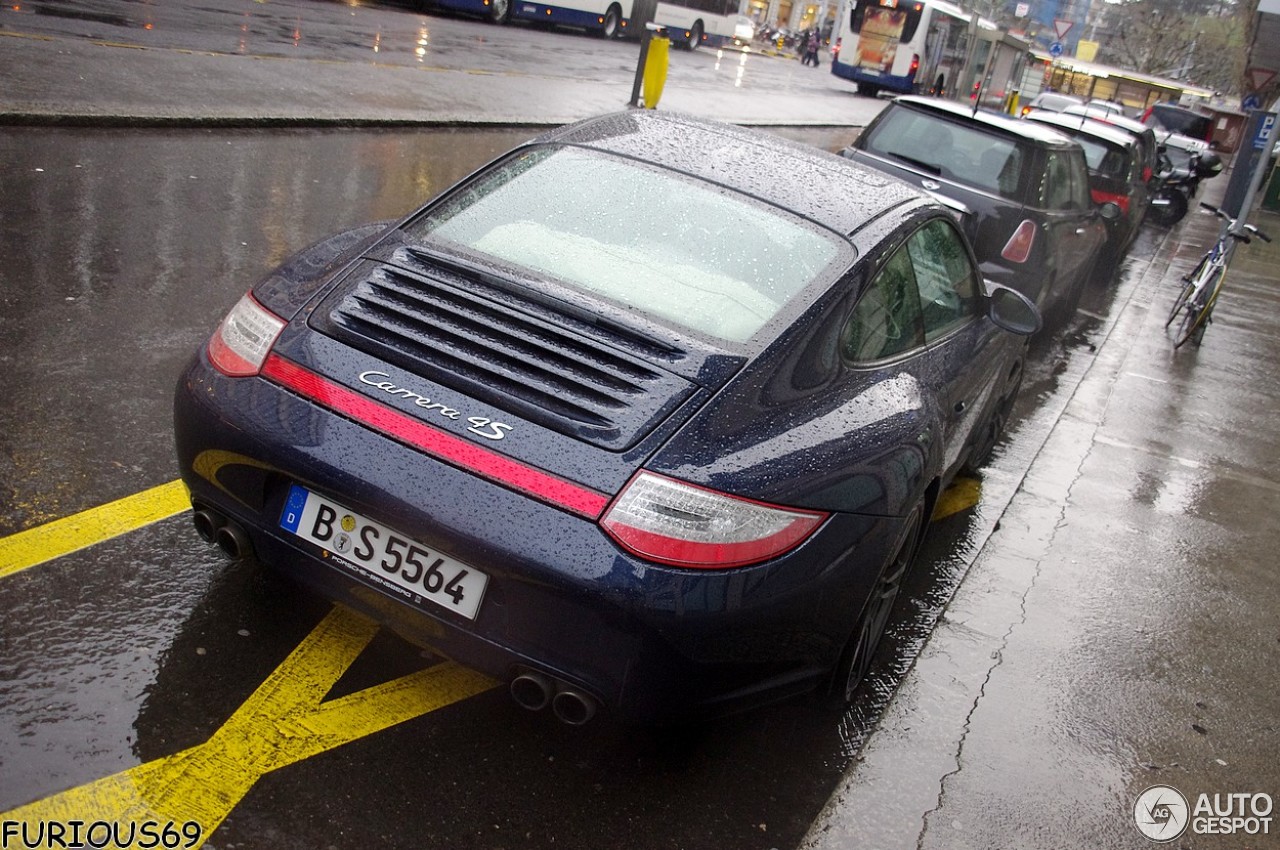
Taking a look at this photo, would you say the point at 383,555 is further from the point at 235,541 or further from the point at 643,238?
the point at 643,238

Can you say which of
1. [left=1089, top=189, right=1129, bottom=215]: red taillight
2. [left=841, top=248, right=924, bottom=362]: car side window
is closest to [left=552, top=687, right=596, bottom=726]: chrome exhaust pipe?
[left=841, top=248, right=924, bottom=362]: car side window

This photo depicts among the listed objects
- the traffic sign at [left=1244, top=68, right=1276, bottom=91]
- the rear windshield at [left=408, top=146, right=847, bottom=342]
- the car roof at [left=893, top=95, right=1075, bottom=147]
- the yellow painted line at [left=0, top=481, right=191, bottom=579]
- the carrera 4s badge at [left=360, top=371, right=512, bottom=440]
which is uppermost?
the traffic sign at [left=1244, top=68, right=1276, bottom=91]

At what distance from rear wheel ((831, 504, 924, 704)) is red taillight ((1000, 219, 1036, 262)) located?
4758 millimetres

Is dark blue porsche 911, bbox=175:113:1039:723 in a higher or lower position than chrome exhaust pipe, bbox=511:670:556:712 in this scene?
higher

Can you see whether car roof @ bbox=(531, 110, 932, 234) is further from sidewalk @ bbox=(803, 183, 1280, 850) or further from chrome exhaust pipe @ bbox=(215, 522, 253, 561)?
chrome exhaust pipe @ bbox=(215, 522, 253, 561)

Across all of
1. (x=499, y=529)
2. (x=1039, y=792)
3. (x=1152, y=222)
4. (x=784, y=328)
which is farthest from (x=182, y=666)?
(x=1152, y=222)

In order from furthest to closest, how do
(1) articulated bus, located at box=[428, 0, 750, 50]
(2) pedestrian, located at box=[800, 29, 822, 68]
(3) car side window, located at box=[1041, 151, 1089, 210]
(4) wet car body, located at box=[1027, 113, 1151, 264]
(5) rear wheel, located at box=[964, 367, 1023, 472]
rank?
(2) pedestrian, located at box=[800, 29, 822, 68]
(1) articulated bus, located at box=[428, 0, 750, 50]
(4) wet car body, located at box=[1027, 113, 1151, 264]
(3) car side window, located at box=[1041, 151, 1089, 210]
(5) rear wheel, located at box=[964, 367, 1023, 472]

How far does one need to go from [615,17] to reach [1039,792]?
3454 centimetres

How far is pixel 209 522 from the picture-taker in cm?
296

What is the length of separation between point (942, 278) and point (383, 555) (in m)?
2.41

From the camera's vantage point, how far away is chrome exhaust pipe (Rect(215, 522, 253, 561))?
2.89 m

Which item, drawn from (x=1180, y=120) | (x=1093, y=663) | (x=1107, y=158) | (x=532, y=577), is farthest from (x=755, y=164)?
(x=1180, y=120)

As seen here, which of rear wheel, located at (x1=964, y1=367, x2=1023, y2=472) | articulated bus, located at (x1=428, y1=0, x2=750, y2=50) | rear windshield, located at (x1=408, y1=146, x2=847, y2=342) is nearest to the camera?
rear windshield, located at (x1=408, y1=146, x2=847, y2=342)

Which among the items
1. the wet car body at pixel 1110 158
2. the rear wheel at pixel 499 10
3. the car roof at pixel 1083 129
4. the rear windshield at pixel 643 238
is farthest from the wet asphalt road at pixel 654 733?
the rear wheel at pixel 499 10
